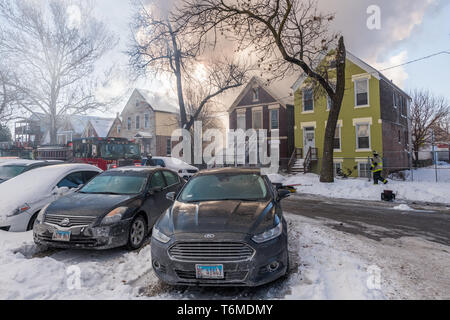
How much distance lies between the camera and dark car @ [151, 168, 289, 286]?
3.33 metres

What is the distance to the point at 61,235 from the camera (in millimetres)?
4770

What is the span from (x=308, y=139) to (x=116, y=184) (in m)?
20.5

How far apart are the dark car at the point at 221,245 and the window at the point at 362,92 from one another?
2038 cm

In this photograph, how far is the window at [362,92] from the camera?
826 inches

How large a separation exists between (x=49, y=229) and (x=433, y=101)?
1675 inches

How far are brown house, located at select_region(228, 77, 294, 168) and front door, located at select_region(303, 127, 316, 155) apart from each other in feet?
9.44

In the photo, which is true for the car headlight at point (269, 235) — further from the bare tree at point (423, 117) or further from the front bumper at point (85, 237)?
the bare tree at point (423, 117)

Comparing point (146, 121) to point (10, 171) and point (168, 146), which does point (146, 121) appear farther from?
point (10, 171)

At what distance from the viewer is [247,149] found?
93.8ft

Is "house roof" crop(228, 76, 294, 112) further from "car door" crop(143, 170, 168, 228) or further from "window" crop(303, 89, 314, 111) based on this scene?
"car door" crop(143, 170, 168, 228)

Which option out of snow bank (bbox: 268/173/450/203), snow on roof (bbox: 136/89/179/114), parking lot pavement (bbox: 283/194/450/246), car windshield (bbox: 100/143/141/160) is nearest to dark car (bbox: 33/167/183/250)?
parking lot pavement (bbox: 283/194/450/246)

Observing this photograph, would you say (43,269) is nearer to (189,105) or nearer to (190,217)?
(190,217)
